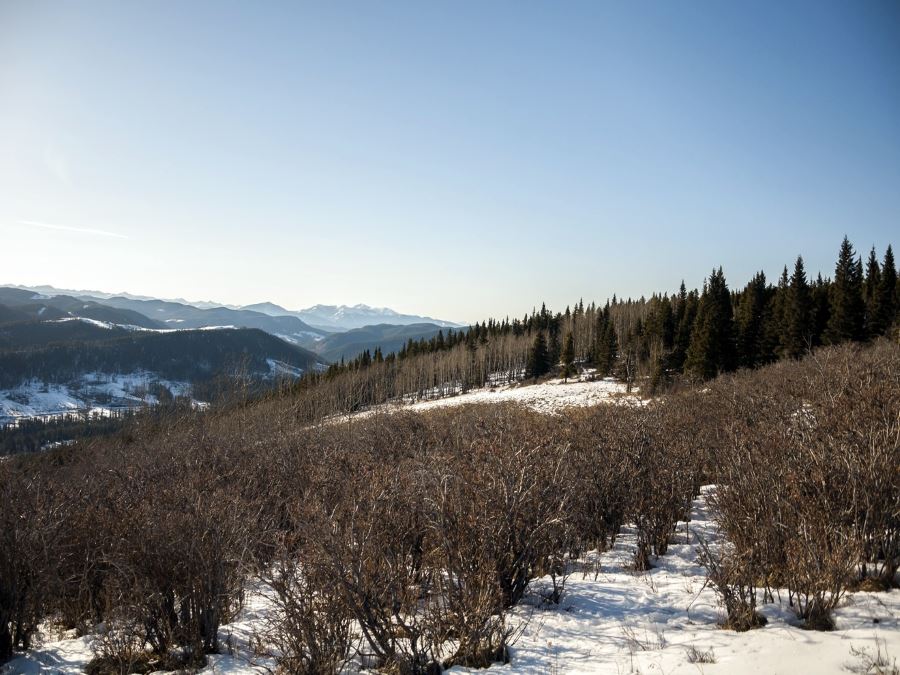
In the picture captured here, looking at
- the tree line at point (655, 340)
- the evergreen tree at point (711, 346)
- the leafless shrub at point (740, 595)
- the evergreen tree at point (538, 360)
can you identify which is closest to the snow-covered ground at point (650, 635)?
the leafless shrub at point (740, 595)

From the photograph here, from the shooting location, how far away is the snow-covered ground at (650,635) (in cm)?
400

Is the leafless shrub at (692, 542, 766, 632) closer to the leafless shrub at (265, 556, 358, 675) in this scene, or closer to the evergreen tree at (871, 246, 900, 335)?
the leafless shrub at (265, 556, 358, 675)

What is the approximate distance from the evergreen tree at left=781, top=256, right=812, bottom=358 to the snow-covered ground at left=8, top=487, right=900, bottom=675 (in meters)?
45.5

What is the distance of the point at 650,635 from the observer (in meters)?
4.96

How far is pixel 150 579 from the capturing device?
19.0 feet

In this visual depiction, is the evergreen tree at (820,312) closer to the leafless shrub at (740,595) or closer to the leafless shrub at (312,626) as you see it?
the leafless shrub at (740,595)

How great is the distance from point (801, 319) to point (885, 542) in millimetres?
49310

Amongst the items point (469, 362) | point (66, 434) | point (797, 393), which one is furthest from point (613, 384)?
point (66, 434)

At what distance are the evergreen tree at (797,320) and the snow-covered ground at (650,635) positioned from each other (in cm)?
4548

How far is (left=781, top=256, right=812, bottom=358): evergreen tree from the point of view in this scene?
142 ft

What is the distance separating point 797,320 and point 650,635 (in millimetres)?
50750

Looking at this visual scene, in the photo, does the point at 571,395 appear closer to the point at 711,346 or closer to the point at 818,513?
the point at 711,346

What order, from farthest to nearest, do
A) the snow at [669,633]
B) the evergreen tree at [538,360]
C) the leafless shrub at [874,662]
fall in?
1. the evergreen tree at [538,360]
2. the snow at [669,633]
3. the leafless shrub at [874,662]

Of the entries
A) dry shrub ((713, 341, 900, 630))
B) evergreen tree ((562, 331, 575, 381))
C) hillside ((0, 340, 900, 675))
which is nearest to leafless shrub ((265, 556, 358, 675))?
hillside ((0, 340, 900, 675))
